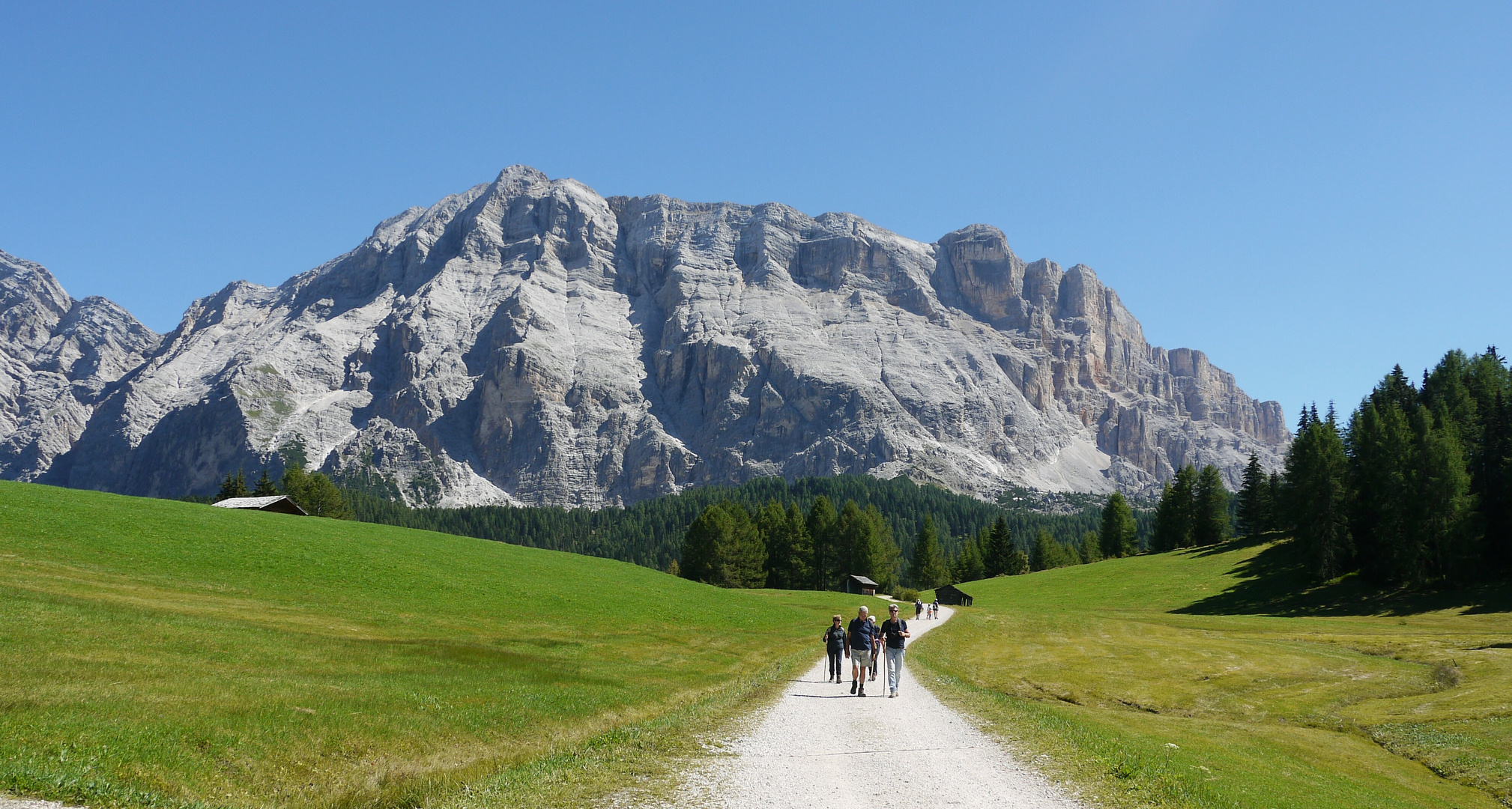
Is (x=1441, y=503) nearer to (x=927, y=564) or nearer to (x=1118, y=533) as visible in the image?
(x=1118, y=533)

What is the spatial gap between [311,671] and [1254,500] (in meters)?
118

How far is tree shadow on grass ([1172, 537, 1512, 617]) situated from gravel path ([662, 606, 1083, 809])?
→ 58166 millimetres

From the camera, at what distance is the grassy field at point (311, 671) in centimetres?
1154

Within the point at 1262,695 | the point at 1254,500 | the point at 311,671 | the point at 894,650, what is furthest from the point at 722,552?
the point at 311,671

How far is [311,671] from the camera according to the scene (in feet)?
61.3

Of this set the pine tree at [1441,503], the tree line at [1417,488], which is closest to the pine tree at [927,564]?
the tree line at [1417,488]

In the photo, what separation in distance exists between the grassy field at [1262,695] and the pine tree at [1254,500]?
1517 inches

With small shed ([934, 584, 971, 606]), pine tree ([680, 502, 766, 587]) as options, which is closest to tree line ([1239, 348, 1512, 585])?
small shed ([934, 584, 971, 606])

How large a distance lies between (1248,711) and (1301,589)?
51.5 meters

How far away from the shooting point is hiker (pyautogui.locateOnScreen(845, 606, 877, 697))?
23516mm

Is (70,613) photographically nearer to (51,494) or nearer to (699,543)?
(51,494)

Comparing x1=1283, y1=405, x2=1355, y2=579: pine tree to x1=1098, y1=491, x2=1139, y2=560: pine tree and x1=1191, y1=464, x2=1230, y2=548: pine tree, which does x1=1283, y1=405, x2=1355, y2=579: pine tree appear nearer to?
x1=1191, y1=464, x2=1230, y2=548: pine tree

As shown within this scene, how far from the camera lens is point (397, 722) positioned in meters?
15.1

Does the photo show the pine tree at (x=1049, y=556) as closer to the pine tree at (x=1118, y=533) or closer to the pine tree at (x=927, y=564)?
the pine tree at (x=1118, y=533)
